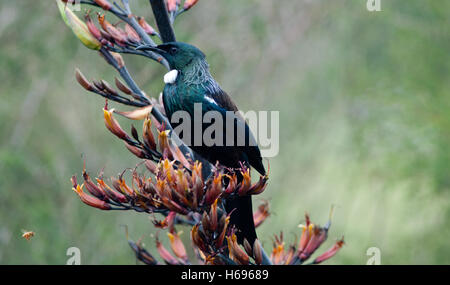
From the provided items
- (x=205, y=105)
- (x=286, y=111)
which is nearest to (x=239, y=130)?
(x=205, y=105)

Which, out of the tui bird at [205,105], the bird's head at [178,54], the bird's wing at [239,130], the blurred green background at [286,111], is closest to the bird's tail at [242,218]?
the tui bird at [205,105]

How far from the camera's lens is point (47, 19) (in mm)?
5066

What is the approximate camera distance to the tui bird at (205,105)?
2.38 metres

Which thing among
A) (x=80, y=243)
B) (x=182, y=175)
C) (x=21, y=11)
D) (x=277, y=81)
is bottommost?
(x=80, y=243)

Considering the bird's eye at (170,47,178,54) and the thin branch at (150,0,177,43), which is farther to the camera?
the bird's eye at (170,47,178,54)

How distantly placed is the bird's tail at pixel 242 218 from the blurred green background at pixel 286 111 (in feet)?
7.50

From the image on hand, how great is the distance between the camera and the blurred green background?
4.88 m

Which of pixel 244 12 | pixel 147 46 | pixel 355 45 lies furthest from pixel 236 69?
pixel 147 46

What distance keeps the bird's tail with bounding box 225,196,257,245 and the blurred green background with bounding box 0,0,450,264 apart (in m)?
2.29

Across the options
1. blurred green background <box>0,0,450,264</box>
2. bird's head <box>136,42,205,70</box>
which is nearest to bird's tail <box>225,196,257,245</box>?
bird's head <box>136,42,205,70</box>

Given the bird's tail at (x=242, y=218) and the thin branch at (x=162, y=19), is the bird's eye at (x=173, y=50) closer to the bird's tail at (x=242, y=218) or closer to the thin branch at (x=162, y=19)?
the thin branch at (x=162, y=19)

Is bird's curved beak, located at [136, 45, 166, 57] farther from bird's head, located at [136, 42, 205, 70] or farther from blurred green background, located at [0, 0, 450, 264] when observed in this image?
blurred green background, located at [0, 0, 450, 264]

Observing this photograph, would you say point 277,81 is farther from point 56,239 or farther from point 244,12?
point 56,239

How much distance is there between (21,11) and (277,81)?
7.76 feet
